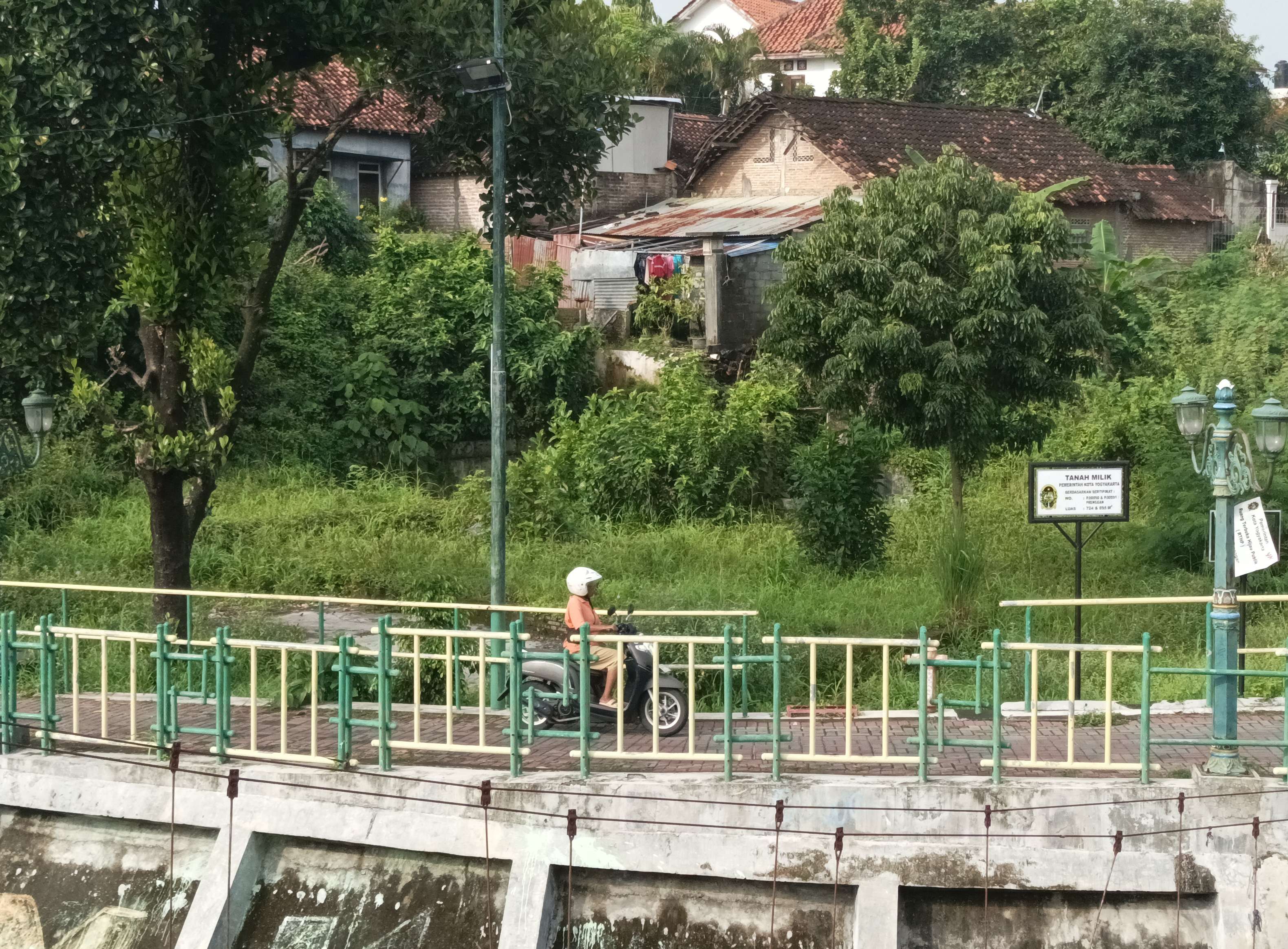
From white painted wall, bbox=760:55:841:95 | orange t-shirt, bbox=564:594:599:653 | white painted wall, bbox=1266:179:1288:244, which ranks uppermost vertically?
white painted wall, bbox=760:55:841:95

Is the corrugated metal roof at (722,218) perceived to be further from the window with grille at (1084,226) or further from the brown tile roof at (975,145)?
the window with grille at (1084,226)

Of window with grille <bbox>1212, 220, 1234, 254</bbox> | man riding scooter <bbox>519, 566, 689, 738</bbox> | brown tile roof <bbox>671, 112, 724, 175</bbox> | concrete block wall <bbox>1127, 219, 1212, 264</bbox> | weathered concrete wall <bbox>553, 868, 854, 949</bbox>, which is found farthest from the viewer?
brown tile roof <bbox>671, 112, 724, 175</bbox>

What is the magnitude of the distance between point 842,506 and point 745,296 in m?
6.82

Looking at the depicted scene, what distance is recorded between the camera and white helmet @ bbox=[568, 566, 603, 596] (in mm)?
9648

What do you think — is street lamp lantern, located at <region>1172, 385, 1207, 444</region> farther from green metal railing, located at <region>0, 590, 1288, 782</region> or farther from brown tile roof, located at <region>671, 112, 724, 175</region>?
brown tile roof, located at <region>671, 112, 724, 175</region>

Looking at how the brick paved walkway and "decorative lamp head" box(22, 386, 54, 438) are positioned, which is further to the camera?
"decorative lamp head" box(22, 386, 54, 438)

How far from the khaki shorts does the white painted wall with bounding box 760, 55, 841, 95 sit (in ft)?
124

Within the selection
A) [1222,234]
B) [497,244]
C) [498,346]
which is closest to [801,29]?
[1222,234]

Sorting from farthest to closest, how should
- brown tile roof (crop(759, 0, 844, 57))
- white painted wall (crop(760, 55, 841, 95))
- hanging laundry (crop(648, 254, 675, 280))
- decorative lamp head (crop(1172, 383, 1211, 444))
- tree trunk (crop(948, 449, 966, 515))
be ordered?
white painted wall (crop(760, 55, 841, 95)), brown tile roof (crop(759, 0, 844, 57)), hanging laundry (crop(648, 254, 675, 280)), tree trunk (crop(948, 449, 966, 515)), decorative lamp head (crop(1172, 383, 1211, 444))

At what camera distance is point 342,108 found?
2798cm

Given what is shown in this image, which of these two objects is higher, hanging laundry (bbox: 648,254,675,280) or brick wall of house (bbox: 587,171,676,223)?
brick wall of house (bbox: 587,171,676,223)

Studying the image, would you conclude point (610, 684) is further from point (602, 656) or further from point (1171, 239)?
point (1171, 239)

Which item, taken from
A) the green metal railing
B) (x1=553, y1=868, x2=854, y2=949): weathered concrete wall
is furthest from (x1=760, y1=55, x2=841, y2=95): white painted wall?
(x1=553, y1=868, x2=854, y2=949): weathered concrete wall

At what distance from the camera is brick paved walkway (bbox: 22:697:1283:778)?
8680 millimetres
